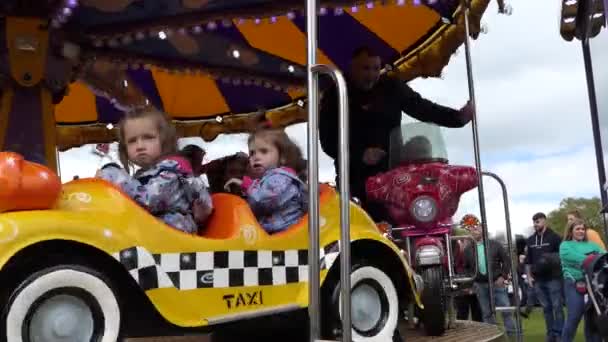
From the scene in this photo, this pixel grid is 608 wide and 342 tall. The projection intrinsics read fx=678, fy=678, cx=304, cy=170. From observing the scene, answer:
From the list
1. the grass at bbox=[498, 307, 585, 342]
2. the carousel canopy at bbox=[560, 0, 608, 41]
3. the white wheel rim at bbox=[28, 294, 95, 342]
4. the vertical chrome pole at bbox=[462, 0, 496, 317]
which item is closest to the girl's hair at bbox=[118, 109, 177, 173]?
the white wheel rim at bbox=[28, 294, 95, 342]

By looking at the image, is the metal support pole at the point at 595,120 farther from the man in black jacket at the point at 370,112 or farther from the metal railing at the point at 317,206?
the metal railing at the point at 317,206

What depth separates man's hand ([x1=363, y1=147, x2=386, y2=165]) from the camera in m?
3.81

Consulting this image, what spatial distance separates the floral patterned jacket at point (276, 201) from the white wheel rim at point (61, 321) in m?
0.71

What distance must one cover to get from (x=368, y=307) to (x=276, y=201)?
45cm

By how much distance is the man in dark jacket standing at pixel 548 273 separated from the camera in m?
5.82

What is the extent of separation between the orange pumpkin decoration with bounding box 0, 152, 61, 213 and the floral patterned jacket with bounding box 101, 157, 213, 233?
0.92 feet

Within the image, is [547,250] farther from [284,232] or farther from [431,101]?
[284,232]

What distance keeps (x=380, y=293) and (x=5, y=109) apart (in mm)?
2627

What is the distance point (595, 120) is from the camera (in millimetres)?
3496

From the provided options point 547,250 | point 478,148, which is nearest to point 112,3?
point 478,148

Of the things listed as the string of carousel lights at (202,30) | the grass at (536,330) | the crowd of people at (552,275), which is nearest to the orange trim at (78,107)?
the string of carousel lights at (202,30)

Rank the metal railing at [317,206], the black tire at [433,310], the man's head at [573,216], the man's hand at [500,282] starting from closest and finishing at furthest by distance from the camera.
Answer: the metal railing at [317,206]
the black tire at [433,310]
the man's head at [573,216]
the man's hand at [500,282]

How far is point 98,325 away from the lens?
1.64 m

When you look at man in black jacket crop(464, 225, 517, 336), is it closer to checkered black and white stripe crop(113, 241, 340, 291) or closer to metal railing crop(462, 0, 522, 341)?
metal railing crop(462, 0, 522, 341)
